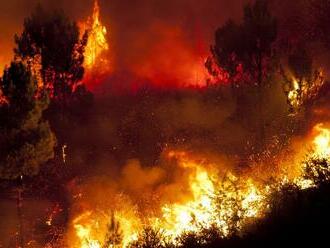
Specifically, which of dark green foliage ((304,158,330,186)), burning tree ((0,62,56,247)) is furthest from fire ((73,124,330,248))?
burning tree ((0,62,56,247))

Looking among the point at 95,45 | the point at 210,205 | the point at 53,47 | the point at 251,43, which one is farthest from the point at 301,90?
the point at 95,45

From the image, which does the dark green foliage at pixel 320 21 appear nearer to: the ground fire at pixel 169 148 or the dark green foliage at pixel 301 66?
the ground fire at pixel 169 148

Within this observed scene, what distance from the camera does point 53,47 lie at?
996 inches

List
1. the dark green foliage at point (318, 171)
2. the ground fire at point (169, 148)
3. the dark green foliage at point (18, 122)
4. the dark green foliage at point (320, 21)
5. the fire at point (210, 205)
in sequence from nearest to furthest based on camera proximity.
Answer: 1. the dark green foliage at point (318, 171)
2. the ground fire at point (169, 148)
3. the fire at point (210, 205)
4. the dark green foliage at point (18, 122)
5. the dark green foliage at point (320, 21)

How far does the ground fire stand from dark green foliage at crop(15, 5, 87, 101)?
0.06 meters

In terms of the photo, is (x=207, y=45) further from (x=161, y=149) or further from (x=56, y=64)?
(x=56, y=64)

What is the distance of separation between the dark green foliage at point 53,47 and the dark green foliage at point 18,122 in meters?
7.14

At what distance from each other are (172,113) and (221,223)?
71.0 feet

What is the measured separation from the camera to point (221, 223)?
41.5 feet

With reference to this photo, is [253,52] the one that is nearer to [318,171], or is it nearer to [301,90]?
[301,90]

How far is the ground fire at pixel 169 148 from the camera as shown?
12.0 m

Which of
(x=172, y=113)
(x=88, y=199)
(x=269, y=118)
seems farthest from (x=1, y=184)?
(x=269, y=118)

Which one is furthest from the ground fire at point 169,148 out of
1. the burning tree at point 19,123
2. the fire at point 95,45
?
the fire at point 95,45

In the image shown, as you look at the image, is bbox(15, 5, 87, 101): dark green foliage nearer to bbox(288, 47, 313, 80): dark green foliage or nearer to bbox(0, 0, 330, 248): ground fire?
bbox(0, 0, 330, 248): ground fire
